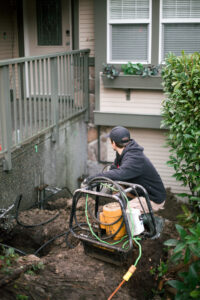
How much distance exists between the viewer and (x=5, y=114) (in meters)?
4.90

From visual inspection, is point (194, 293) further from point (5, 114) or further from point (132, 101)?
point (132, 101)

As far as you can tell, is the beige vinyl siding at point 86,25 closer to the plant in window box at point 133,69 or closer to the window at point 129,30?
the window at point 129,30

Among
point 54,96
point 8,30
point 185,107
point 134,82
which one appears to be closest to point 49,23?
point 8,30

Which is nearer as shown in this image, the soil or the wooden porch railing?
the soil

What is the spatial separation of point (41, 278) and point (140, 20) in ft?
17.3

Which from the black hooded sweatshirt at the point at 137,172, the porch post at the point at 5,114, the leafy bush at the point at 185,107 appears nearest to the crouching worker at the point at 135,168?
the black hooded sweatshirt at the point at 137,172

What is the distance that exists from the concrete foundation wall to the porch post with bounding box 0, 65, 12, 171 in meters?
0.18

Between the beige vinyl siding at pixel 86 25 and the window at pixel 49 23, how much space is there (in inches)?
29.4

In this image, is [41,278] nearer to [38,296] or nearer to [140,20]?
[38,296]

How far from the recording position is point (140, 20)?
7.31m

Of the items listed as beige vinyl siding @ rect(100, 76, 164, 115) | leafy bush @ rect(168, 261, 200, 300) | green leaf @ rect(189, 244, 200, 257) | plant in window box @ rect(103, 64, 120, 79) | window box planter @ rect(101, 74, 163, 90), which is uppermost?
plant in window box @ rect(103, 64, 120, 79)

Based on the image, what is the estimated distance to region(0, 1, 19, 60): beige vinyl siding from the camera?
8711 millimetres

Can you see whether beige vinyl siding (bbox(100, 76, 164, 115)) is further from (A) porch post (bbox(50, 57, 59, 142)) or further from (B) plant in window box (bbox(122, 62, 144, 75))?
(A) porch post (bbox(50, 57, 59, 142))

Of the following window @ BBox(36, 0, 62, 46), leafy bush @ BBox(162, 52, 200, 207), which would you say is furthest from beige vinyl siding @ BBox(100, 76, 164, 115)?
window @ BBox(36, 0, 62, 46)
